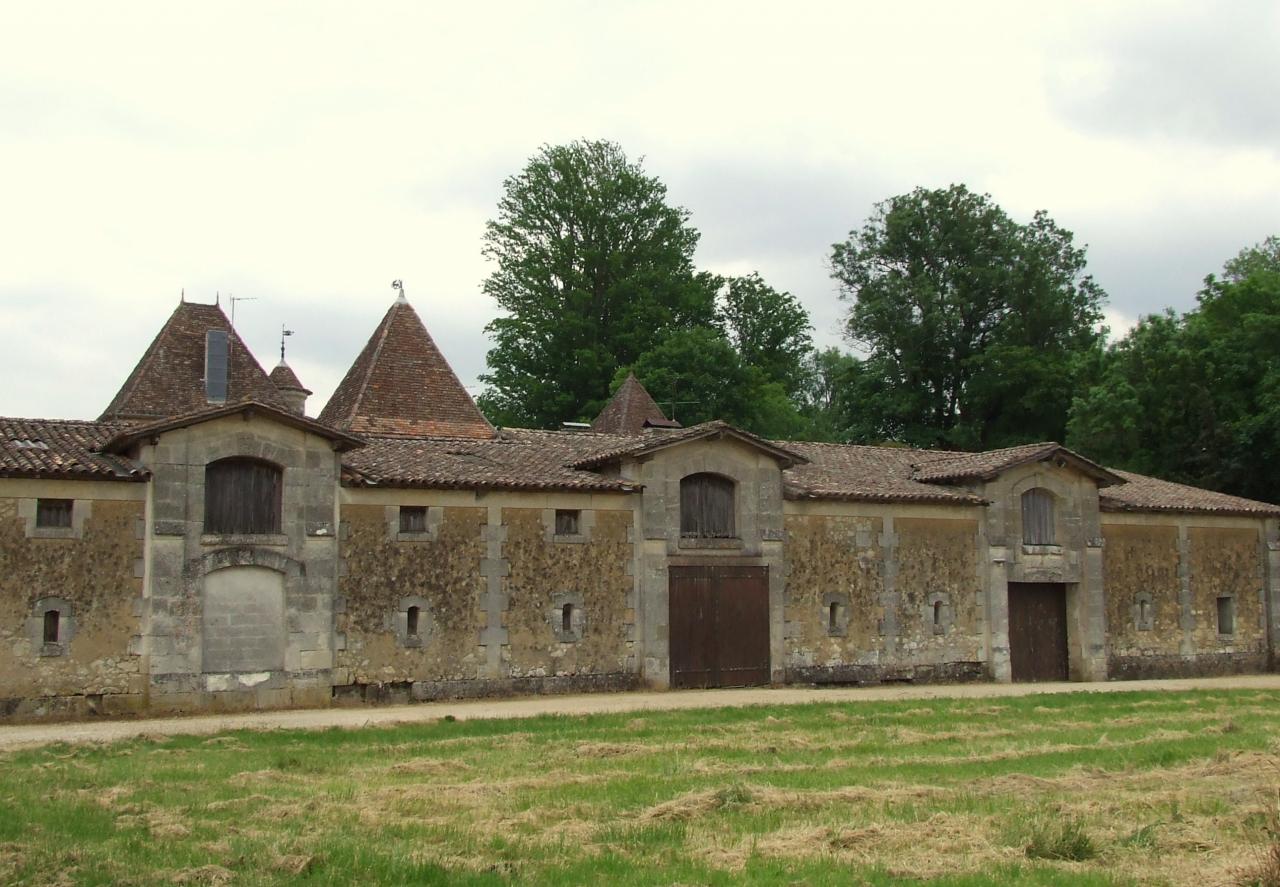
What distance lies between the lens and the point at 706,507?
26.3m

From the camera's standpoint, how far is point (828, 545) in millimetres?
27156

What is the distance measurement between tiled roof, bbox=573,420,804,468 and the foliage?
55.3ft

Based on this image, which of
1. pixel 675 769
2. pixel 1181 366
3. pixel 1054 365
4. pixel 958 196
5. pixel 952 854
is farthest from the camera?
pixel 958 196

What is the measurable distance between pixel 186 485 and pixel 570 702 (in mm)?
7175

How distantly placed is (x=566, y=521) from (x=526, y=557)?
1.13 m

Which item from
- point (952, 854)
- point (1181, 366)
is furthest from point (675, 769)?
point (1181, 366)

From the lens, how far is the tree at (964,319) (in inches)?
2005

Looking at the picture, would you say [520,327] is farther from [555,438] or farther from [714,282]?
[555,438]

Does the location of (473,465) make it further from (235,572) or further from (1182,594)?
(1182,594)

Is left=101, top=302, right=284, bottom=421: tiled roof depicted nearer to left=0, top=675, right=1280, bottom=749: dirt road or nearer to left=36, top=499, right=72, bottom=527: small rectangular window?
left=36, top=499, right=72, bottom=527: small rectangular window

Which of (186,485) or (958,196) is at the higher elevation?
(958,196)

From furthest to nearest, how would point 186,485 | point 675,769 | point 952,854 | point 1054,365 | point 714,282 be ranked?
point 714,282 < point 1054,365 < point 186,485 < point 675,769 < point 952,854

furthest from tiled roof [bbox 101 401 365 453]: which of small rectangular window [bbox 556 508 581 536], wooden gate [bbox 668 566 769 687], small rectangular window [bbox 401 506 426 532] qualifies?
wooden gate [bbox 668 566 769 687]

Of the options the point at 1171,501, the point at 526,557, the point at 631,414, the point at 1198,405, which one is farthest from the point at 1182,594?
the point at 631,414
